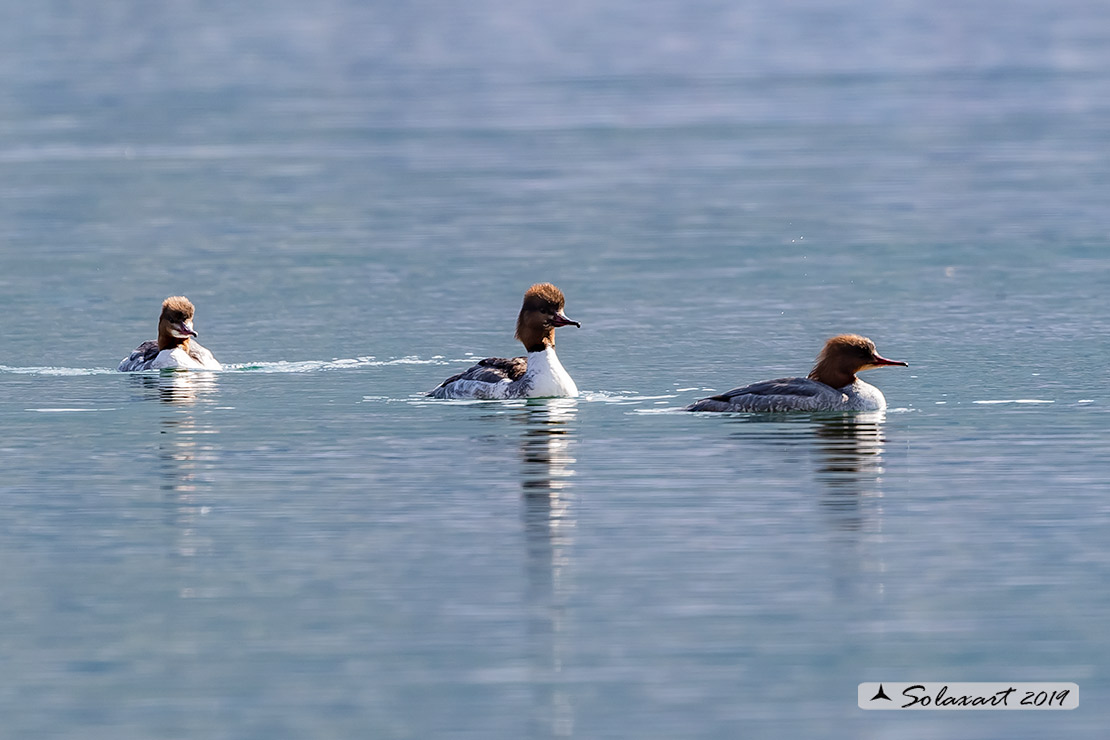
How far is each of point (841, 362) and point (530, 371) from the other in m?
3.19

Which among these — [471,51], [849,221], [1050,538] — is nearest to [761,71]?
[471,51]

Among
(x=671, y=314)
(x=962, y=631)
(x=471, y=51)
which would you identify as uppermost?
(x=471, y=51)

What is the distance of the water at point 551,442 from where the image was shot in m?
13.4

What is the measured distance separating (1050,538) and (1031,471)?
8.52ft

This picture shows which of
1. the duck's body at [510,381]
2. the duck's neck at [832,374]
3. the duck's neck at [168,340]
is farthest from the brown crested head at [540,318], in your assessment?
the duck's neck at [168,340]

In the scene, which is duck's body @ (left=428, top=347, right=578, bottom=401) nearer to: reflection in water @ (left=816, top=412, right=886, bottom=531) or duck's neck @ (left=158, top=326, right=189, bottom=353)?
reflection in water @ (left=816, top=412, right=886, bottom=531)

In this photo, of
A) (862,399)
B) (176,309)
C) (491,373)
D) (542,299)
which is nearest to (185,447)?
(491,373)

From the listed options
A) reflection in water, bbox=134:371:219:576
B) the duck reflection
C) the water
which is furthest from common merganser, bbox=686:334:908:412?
reflection in water, bbox=134:371:219:576

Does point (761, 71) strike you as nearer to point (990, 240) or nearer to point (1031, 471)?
point (990, 240)

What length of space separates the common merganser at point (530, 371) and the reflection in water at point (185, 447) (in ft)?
8.30

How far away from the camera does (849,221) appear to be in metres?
42.1

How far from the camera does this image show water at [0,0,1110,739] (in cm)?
1342

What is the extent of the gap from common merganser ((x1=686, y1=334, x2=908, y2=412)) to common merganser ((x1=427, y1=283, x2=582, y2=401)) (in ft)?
5.91

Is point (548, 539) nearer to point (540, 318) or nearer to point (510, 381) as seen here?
point (510, 381)
